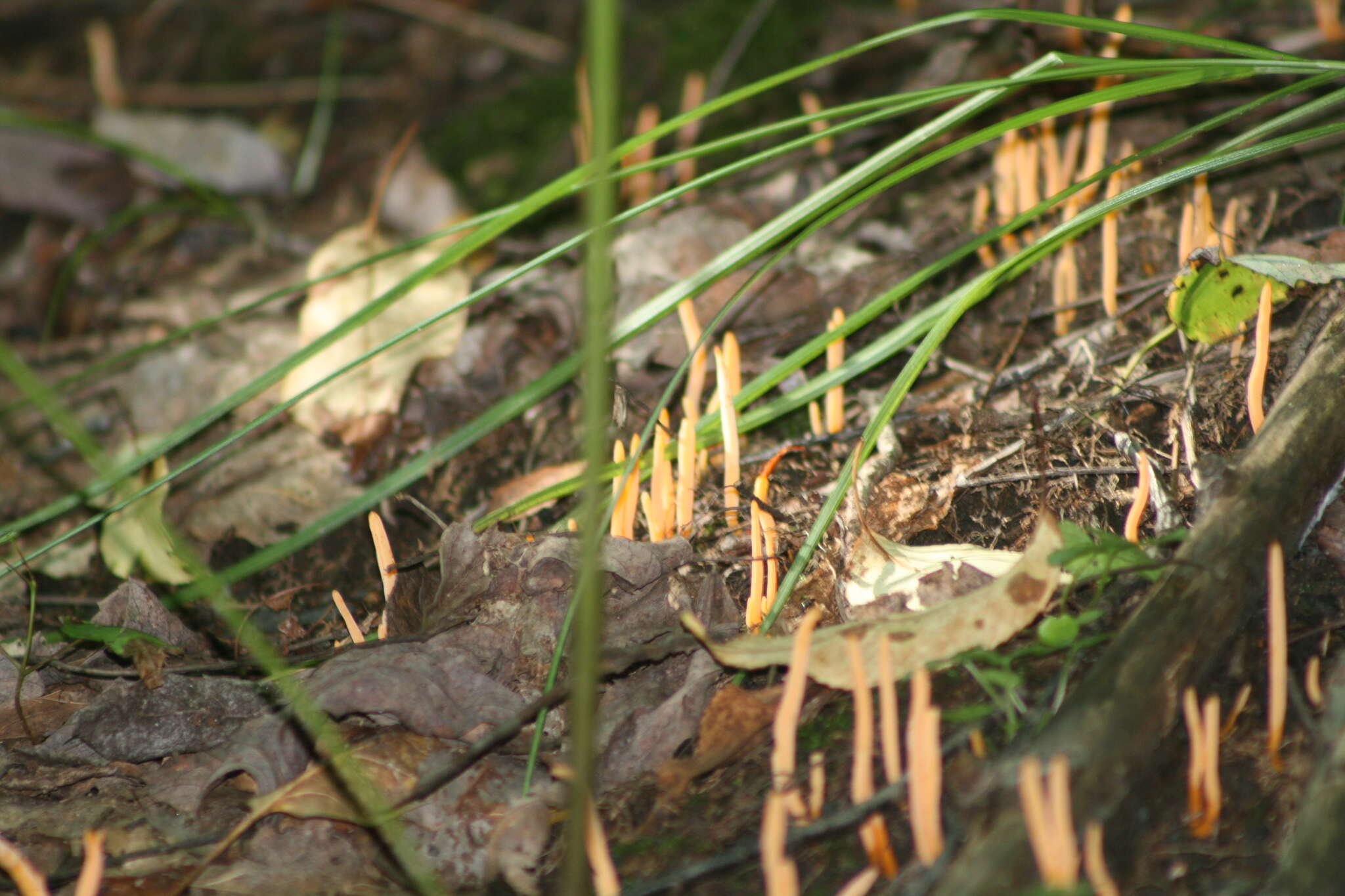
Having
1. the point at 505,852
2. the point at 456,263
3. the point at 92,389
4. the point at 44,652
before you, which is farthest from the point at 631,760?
the point at 92,389

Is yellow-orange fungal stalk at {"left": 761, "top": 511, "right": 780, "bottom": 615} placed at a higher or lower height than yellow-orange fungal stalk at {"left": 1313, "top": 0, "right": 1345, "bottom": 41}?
lower

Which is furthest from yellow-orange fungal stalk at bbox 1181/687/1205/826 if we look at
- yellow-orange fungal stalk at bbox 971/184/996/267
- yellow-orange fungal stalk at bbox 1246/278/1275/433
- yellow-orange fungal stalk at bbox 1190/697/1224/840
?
yellow-orange fungal stalk at bbox 971/184/996/267

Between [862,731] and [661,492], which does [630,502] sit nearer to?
[661,492]

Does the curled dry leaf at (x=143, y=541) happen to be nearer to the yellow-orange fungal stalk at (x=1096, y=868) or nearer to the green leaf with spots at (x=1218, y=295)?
the yellow-orange fungal stalk at (x=1096, y=868)

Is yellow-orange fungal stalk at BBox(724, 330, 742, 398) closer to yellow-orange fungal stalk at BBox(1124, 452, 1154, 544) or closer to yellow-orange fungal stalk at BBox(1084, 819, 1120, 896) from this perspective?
yellow-orange fungal stalk at BBox(1124, 452, 1154, 544)

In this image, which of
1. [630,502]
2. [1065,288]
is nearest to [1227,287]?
[1065,288]

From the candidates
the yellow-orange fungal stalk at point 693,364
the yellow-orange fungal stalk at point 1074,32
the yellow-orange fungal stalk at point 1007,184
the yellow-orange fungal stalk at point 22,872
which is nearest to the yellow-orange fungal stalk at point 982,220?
the yellow-orange fungal stalk at point 1007,184
